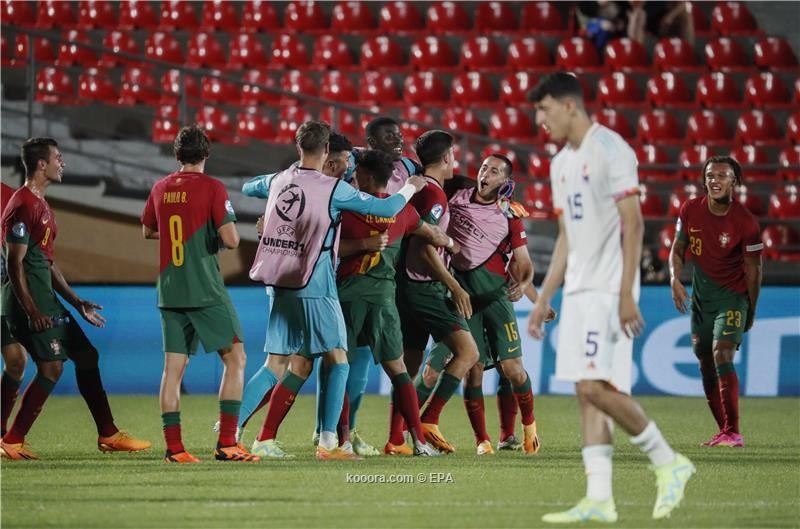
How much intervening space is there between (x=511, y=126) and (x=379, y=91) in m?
2.07

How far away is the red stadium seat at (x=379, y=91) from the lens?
19.1 metres

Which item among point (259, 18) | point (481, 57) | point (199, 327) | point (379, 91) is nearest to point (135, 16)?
point (259, 18)

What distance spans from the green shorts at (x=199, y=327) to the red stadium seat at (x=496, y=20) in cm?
1300

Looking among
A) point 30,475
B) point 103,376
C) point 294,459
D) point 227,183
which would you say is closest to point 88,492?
point 30,475

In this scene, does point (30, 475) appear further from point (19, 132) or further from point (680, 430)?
point (19, 132)

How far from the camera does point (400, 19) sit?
20531mm

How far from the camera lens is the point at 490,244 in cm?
959

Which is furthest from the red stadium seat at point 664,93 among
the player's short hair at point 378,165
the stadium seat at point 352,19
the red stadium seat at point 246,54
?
the player's short hair at point 378,165

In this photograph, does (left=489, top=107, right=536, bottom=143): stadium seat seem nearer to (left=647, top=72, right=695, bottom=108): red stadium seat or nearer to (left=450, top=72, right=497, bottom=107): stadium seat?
(left=450, top=72, right=497, bottom=107): stadium seat

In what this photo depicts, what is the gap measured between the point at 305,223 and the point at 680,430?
445 centimetres

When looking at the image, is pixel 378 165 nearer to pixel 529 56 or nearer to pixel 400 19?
pixel 529 56

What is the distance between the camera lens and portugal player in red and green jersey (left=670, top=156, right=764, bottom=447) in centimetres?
988

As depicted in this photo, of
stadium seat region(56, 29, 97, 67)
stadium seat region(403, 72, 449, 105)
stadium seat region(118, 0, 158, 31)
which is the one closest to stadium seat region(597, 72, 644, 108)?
stadium seat region(403, 72, 449, 105)

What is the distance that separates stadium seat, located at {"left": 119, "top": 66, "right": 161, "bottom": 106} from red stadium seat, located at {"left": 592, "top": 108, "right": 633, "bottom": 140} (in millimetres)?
6454
